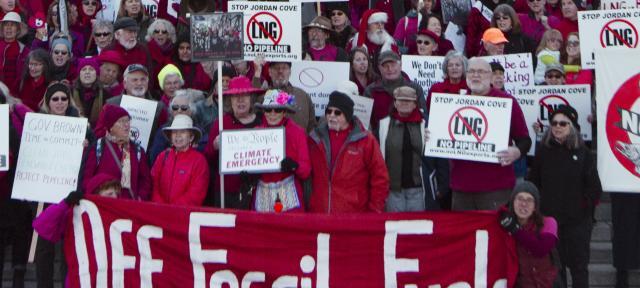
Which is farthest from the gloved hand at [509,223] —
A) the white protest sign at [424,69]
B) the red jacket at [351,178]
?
the white protest sign at [424,69]

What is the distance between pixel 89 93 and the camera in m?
15.2

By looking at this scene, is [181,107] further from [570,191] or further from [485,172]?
[570,191]

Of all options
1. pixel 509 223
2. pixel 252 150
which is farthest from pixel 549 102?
pixel 252 150

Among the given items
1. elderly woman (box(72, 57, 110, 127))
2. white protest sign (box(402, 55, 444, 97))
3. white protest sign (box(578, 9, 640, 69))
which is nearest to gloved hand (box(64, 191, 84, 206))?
elderly woman (box(72, 57, 110, 127))

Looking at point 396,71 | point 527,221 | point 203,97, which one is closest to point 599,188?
point 527,221

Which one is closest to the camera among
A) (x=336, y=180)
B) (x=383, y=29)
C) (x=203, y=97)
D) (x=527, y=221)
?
(x=527, y=221)

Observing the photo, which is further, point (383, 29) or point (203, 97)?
point (383, 29)

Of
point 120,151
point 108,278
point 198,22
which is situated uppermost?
point 198,22

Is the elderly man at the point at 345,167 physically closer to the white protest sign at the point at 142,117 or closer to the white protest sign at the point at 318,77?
the white protest sign at the point at 142,117

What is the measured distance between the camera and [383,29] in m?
17.3

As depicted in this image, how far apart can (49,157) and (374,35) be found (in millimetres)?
4822

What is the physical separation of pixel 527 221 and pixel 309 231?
171cm

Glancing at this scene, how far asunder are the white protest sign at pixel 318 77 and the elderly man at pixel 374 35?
159 centimetres

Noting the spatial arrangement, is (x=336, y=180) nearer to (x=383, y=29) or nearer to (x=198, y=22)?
(x=198, y=22)
